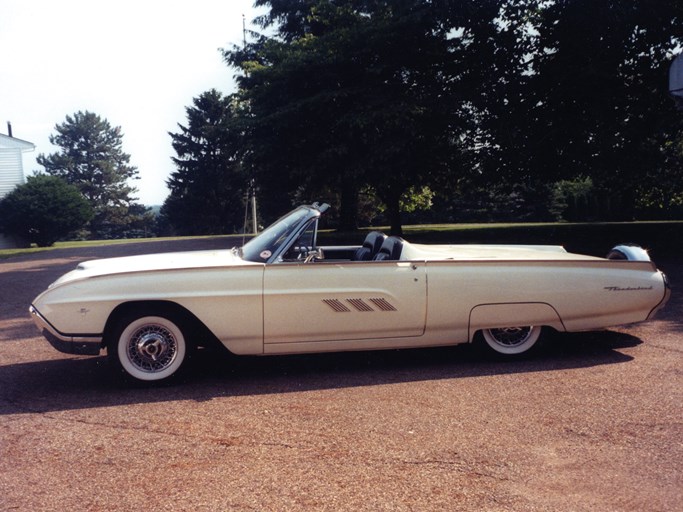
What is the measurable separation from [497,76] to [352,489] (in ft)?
51.1

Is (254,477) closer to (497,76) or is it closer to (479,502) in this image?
(479,502)

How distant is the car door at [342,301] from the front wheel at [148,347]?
0.68 metres

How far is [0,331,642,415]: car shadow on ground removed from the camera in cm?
454

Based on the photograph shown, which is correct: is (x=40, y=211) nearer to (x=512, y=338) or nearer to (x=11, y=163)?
(x=11, y=163)

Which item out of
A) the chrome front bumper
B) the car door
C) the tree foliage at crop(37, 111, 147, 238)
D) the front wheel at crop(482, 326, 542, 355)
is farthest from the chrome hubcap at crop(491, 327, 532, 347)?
the tree foliage at crop(37, 111, 147, 238)

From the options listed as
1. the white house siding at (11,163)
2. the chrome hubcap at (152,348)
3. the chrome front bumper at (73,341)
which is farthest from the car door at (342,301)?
the white house siding at (11,163)

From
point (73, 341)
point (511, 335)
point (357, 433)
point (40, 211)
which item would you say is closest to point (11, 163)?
point (40, 211)

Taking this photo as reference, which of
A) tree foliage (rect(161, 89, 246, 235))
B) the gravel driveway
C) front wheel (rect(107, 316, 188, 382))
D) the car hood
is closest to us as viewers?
the gravel driveway

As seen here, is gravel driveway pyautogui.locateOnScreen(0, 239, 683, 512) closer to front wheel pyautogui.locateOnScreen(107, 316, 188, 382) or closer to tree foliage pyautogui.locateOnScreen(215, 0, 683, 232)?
front wheel pyautogui.locateOnScreen(107, 316, 188, 382)

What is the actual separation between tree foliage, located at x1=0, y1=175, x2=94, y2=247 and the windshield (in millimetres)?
26664

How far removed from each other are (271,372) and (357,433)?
1.58 metres

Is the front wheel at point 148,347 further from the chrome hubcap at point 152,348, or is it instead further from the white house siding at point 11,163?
the white house siding at point 11,163

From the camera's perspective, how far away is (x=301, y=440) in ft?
11.9

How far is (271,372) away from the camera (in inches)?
203
